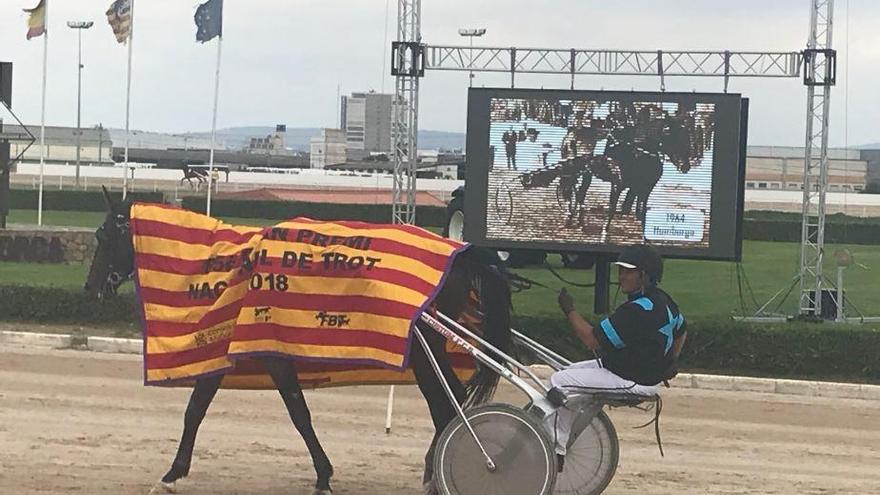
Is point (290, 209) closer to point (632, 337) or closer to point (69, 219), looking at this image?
point (69, 219)

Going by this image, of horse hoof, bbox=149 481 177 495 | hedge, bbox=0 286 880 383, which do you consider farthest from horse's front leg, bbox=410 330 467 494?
hedge, bbox=0 286 880 383

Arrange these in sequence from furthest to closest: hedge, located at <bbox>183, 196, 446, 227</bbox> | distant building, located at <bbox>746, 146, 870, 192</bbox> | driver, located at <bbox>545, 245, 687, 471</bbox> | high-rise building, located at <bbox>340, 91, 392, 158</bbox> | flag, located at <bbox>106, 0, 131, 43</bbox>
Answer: high-rise building, located at <bbox>340, 91, 392, 158</bbox> < distant building, located at <bbox>746, 146, 870, 192</bbox> < hedge, located at <bbox>183, 196, 446, 227</bbox> < flag, located at <bbox>106, 0, 131, 43</bbox> < driver, located at <bbox>545, 245, 687, 471</bbox>

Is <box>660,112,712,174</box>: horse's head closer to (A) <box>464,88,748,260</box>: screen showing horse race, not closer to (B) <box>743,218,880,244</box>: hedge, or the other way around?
(A) <box>464,88,748,260</box>: screen showing horse race

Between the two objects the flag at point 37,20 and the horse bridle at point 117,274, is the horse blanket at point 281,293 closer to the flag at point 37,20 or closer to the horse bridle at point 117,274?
the horse bridle at point 117,274

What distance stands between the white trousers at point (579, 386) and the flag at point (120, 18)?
74.8ft

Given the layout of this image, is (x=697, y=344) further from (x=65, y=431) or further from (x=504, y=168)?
(x=65, y=431)

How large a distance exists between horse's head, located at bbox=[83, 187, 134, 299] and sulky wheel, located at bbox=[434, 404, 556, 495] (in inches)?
104

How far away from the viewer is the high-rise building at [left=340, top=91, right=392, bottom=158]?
92.4 metres

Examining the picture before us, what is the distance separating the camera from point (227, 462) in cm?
743

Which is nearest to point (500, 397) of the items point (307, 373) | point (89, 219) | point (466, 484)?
point (307, 373)

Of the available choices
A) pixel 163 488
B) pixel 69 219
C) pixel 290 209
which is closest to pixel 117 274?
pixel 163 488

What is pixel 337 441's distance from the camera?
27.5 ft

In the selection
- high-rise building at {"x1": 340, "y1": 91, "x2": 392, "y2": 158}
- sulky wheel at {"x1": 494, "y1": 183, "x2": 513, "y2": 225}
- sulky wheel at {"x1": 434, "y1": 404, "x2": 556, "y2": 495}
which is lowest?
sulky wheel at {"x1": 434, "y1": 404, "x2": 556, "y2": 495}

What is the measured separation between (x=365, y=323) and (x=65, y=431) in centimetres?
339
